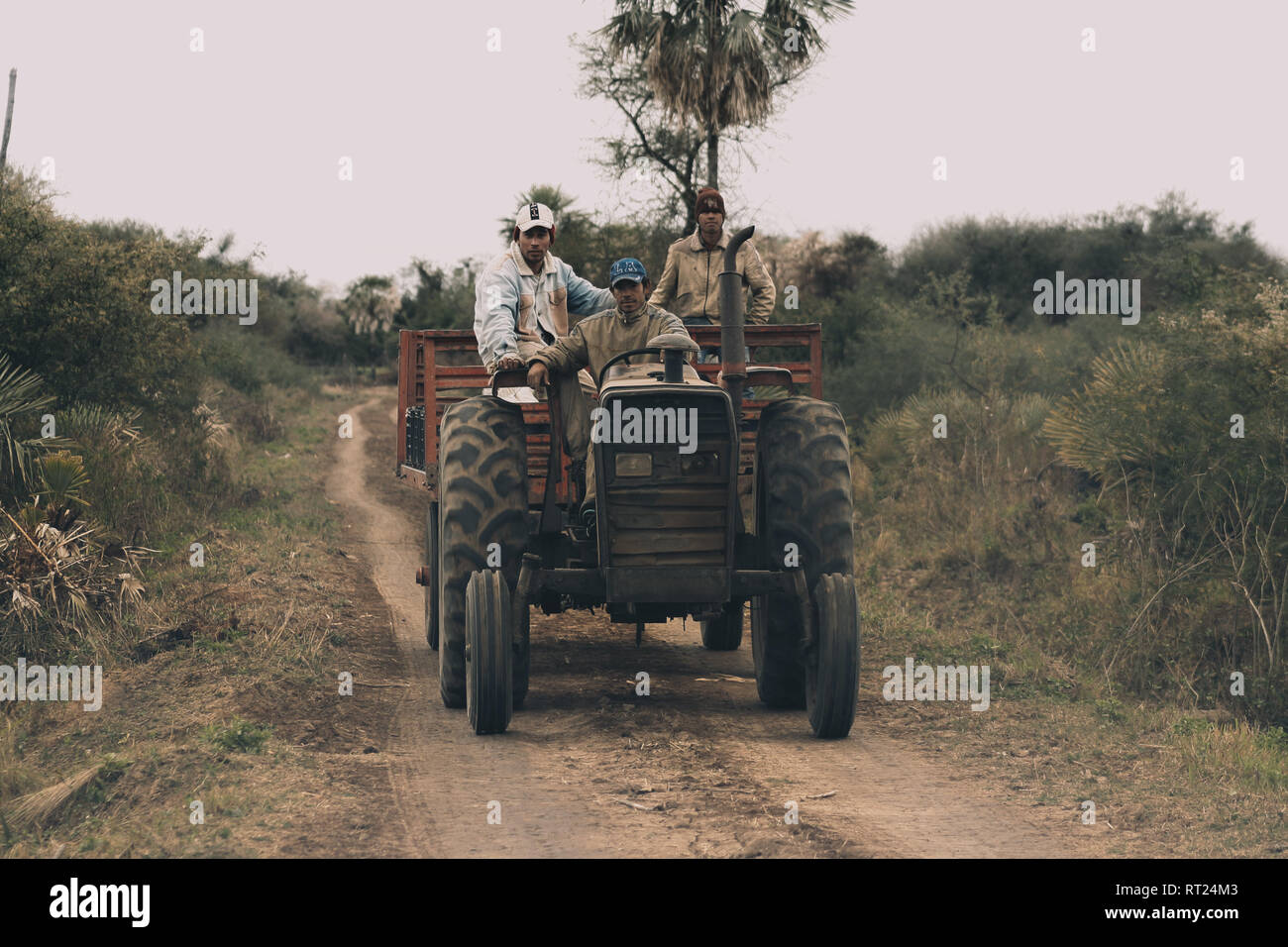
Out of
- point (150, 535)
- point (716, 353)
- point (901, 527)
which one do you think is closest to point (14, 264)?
point (150, 535)

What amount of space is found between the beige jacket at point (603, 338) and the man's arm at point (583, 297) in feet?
5.57

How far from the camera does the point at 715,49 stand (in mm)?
19703

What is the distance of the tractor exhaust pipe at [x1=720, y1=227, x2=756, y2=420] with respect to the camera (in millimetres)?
7086

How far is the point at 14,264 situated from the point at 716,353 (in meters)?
7.24

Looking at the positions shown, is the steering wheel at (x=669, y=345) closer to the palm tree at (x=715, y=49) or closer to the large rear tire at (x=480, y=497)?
the large rear tire at (x=480, y=497)

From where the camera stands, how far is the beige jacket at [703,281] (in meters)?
10.4

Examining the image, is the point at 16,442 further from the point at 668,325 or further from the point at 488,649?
the point at 668,325

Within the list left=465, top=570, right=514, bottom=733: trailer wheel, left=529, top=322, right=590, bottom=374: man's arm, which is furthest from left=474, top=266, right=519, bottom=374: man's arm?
left=465, top=570, right=514, bottom=733: trailer wheel

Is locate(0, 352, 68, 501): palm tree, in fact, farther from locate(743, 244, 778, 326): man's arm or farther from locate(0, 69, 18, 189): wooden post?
locate(0, 69, 18, 189): wooden post

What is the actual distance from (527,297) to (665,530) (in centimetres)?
273

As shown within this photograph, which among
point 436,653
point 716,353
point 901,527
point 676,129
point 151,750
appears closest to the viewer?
point 151,750

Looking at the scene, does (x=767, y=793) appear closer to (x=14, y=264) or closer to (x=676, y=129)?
(x=14, y=264)

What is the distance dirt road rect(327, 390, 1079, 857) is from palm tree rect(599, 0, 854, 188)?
12284 mm

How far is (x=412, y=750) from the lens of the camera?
7020 mm
